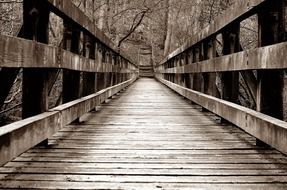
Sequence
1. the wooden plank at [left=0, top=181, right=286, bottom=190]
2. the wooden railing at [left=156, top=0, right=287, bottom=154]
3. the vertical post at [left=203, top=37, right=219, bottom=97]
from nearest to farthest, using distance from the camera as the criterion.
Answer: the wooden plank at [left=0, top=181, right=286, bottom=190] → the wooden railing at [left=156, top=0, right=287, bottom=154] → the vertical post at [left=203, top=37, right=219, bottom=97]

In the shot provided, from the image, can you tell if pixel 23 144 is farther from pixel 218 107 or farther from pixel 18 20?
pixel 18 20

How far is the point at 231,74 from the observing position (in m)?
3.61

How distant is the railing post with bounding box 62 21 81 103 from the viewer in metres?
3.41

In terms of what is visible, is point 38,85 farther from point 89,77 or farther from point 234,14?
point 89,77

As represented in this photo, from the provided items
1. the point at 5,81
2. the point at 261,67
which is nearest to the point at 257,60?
the point at 261,67

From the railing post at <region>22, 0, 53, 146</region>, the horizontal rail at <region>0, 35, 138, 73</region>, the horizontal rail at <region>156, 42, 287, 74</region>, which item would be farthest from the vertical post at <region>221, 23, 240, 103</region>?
the railing post at <region>22, 0, 53, 146</region>

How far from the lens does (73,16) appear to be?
9.59 ft

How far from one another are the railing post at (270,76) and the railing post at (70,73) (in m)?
1.73

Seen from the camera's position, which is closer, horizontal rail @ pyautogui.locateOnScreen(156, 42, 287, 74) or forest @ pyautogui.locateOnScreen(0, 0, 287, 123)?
horizontal rail @ pyautogui.locateOnScreen(156, 42, 287, 74)

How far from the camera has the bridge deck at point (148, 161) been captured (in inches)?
71.6

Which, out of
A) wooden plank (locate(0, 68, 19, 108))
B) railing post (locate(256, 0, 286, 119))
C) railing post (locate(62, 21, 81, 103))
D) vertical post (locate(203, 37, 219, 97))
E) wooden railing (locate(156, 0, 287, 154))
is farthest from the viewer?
vertical post (locate(203, 37, 219, 97))

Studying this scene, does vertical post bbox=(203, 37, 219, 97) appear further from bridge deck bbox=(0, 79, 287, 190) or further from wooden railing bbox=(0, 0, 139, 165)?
wooden railing bbox=(0, 0, 139, 165)

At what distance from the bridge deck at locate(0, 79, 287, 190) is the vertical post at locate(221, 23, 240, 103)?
0.34 metres

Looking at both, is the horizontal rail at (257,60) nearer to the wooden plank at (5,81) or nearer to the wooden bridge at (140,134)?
the wooden bridge at (140,134)
